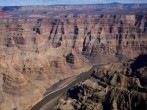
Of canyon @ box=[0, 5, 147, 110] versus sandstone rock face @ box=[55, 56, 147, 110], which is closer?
sandstone rock face @ box=[55, 56, 147, 110]

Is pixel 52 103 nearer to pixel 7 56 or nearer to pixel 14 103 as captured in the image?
pixel 14 103

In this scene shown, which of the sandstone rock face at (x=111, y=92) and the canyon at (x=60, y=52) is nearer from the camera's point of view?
the sandstone rock face at (x=111, y=92)

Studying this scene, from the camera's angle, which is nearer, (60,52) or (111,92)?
(111,92)

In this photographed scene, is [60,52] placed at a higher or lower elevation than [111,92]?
higher
